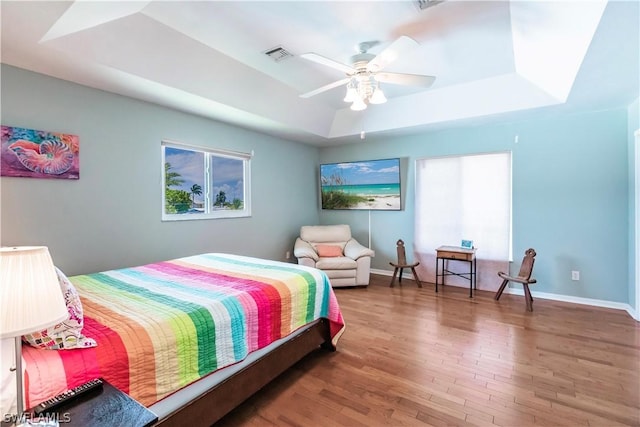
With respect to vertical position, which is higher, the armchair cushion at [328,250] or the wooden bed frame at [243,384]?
the armchair cushion at [328,250]

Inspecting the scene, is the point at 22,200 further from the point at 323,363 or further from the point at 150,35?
the point at 323,363

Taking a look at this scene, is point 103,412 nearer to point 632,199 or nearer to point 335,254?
point 335,254

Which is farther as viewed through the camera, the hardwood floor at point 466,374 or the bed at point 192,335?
the hardwood floor at point 466,374

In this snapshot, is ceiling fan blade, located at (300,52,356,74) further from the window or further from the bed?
the window

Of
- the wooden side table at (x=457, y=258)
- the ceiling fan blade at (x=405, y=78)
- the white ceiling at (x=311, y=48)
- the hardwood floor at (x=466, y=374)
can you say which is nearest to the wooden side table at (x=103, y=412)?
the hardwood floor at (x=466, y=374)

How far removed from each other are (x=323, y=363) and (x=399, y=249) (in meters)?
2.65

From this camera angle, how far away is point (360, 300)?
13.0ft

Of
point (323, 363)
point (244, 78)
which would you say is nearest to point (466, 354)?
point (323, 363)

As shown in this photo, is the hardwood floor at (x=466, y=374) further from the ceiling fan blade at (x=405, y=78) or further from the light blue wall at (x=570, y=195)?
the ceiling fan blade at (x=405, y=78)

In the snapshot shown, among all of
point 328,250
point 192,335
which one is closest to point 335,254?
point 328,250

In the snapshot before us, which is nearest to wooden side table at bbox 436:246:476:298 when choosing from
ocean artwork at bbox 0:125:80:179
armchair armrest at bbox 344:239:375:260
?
armchair armrest at bbox 344:239:375:260

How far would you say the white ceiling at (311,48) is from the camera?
6.73 feet

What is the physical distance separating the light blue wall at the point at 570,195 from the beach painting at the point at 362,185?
3.69 feet

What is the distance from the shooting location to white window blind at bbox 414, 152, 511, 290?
13.9ft
